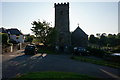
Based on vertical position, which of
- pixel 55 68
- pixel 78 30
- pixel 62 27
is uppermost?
pixel 62 27

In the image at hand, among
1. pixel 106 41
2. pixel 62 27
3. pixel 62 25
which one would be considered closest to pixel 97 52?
pixel 62 27

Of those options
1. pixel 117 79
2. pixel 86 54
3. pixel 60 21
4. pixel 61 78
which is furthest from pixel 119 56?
pixel 60 21

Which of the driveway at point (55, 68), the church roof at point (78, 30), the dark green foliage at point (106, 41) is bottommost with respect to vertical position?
the driveway at point (55, 68)

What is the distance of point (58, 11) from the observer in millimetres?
39406

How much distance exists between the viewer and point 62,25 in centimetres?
3916

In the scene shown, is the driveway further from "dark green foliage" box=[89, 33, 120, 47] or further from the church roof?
"dark green foliage" box=[89, 33, 120, 47]

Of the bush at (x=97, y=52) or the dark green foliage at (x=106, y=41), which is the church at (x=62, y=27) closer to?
the bush at (x=97, y=52)

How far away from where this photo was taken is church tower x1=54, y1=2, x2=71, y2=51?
39.0 m

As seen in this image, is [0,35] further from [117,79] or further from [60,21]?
[117,79]

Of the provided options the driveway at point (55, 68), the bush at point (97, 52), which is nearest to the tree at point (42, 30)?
the bush at point (97, 52)

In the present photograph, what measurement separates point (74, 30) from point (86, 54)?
14.3m

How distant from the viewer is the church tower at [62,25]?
128 feet

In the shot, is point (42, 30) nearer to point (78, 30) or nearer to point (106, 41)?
point (78, 30)

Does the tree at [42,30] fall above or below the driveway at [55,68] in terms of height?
above
